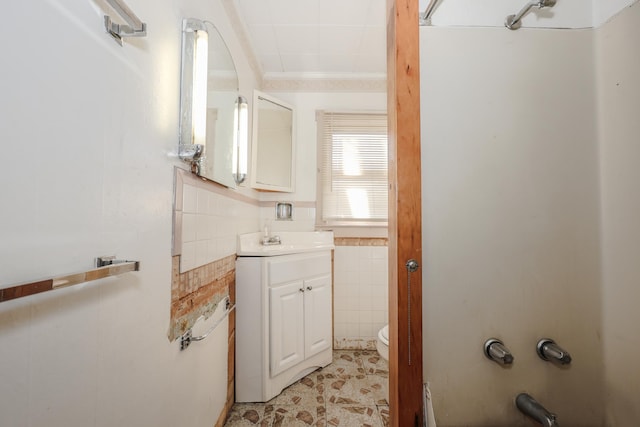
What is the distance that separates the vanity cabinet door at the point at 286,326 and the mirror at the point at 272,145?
0.88m

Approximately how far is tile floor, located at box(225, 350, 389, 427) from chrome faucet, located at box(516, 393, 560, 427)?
0.94m

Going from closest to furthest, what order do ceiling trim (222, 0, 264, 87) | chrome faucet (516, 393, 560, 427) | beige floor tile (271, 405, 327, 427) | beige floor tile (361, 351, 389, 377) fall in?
chrome faucet (516, 393, 560, 427) → beige floor tile (271, 405, 327, 427) → ceiling trim (222, 0, 264, 87) → beige floor tile (361, 351, 389, 377)

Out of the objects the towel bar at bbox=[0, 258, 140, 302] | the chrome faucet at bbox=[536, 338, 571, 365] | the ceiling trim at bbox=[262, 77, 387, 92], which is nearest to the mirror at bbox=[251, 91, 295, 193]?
the ceiling trim at bbox=[262, 77, 387, 92]

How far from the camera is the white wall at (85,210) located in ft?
1.52

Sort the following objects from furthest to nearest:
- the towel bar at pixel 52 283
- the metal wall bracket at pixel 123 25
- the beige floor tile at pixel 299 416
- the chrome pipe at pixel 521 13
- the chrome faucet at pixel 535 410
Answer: the beige floor tile at pixel 299 416 → the chrome pipe at pixel 521 13 → the chrome faucet at pixel 535 410 → the metal wall bracket at pixel 123 25 → the towel bar at pixel 52 283

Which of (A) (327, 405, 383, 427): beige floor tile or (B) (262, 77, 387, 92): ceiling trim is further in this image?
(B) (262, 77, 387, 92): ceiling trim

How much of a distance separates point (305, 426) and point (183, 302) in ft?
3.45

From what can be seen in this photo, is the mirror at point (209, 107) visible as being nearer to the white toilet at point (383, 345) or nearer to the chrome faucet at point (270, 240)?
the chrome faucet at point (270, 240)

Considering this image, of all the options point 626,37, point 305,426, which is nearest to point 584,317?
point 626,37

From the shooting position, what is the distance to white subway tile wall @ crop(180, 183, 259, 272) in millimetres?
1077

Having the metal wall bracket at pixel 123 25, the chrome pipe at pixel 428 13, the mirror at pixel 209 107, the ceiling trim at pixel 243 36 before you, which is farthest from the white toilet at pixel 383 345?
the ceiling trim at pixel 243 36

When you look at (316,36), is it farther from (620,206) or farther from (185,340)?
(185,340)

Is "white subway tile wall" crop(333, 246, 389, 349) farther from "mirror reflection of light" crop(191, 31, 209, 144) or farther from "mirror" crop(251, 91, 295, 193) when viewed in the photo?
"mirror reflection of light" crop(191, 31, 209, 144)

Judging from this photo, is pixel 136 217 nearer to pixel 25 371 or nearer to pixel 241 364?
pixel 25 371
